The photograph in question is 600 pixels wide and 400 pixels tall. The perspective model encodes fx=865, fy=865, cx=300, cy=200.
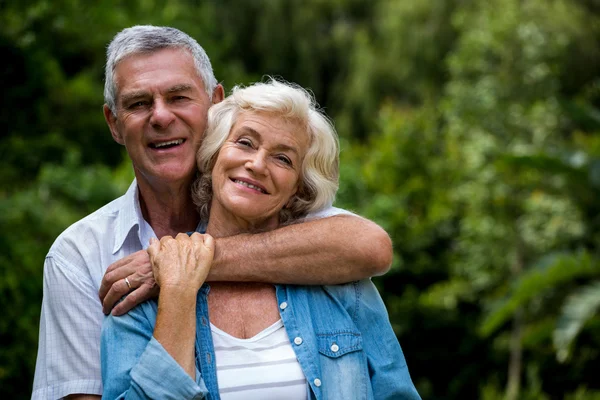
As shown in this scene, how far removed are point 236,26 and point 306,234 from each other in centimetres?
1598

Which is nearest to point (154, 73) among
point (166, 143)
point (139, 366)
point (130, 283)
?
point (166, 143)

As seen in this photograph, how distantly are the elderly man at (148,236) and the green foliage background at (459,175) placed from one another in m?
3.38

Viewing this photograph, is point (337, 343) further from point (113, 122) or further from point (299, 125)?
point (113, 122)

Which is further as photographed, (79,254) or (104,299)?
(79,254)

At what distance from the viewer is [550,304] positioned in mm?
11461

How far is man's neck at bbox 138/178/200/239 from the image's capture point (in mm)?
2863

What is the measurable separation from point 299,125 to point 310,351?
667 mm

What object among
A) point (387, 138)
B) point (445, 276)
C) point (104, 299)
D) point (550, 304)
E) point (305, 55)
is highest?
point (305, 55)

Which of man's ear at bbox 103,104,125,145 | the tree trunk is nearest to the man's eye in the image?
man's ear at bbox 103,104,125,145

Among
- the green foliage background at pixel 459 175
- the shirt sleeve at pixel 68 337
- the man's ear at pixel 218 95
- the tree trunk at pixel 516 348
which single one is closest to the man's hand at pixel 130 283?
the shirt sleeve at pixel 68 337

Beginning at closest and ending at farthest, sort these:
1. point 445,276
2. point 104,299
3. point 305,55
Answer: point 104,299, point 445,276, point 305,55

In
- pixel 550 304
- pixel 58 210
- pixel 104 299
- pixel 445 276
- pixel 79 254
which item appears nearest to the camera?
pixel 104 299

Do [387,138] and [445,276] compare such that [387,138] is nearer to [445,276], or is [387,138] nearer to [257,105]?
[445,276]

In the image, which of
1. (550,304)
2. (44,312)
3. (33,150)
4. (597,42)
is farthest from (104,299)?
(597,42)
